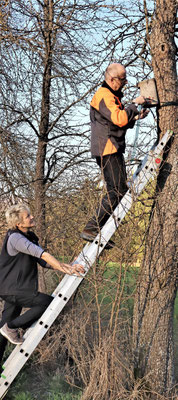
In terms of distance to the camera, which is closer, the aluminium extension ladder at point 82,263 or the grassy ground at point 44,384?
the aluminium extension ladder at point 82,263

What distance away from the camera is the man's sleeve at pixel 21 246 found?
14.0 ft

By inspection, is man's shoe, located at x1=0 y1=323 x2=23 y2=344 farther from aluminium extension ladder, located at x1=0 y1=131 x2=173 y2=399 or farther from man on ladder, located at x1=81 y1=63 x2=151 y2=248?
man on ladder, located at x1=81 y1=63 x2=151 y2=248

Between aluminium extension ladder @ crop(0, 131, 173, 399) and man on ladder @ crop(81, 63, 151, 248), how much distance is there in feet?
0.30

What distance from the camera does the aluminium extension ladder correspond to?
4.25 meters

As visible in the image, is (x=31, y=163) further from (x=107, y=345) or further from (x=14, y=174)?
(x=107, y=345)

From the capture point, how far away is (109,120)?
424 cm

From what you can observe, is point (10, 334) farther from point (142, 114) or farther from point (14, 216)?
point (142, 114)

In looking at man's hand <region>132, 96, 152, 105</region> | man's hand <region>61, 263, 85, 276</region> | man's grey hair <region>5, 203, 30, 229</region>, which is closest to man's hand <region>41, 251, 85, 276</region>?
man's hand <region>61, 263, 85, 276</region>

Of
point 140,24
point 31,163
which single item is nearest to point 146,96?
point 140,24

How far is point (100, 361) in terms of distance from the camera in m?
4.16

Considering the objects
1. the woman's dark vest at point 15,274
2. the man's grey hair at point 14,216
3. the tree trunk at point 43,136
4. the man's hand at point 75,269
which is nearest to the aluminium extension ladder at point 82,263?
the man's hand at point 75,269

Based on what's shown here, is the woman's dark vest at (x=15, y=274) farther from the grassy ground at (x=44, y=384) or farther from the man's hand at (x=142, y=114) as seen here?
the man's hand at (x=142, y=114)

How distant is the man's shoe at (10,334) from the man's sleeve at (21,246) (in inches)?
28.8

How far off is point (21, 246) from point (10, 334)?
2.87 ft
